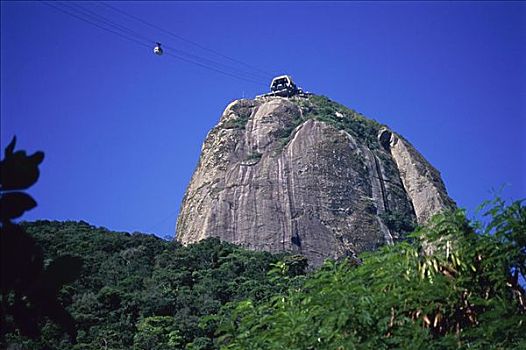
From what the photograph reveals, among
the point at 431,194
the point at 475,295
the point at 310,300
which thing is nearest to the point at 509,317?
the point at 475,295

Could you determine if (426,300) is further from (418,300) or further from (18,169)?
(18,169)

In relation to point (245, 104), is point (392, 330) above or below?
below

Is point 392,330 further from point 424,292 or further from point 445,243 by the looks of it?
point 445,243

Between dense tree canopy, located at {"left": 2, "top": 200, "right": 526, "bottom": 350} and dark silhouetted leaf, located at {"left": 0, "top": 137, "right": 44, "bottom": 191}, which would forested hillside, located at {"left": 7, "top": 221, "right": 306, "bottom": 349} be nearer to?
dense tree canopy, located at {"left": 2, "top": 200, "right": 526, "bottom": 350}

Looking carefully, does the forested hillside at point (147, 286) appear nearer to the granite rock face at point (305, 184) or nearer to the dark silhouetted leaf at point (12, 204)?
the granite rock face at point (305, 184)

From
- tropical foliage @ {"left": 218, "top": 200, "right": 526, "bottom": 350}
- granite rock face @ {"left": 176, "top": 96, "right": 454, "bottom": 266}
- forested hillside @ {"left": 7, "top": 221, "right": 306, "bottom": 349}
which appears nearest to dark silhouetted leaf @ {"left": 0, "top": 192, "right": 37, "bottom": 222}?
tropical foliage @ {"left": 218, "top": 200, "right": 526, "bottom": 350}

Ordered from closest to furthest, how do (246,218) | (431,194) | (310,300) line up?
(310,300), (246,218), (431,194)
